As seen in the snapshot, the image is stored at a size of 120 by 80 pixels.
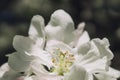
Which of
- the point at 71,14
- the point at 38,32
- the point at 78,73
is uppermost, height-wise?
the point at 71,14

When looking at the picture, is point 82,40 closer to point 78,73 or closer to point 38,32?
point 38,32

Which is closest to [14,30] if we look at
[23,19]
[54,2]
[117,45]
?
[23,19]

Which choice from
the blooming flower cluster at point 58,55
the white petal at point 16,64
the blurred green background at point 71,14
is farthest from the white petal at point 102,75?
the blurred green background at point 71,14

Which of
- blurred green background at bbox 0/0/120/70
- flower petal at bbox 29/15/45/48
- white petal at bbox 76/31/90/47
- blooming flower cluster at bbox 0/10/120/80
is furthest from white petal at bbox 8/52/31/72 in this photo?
blurred green background at bbox 0/0/120/70

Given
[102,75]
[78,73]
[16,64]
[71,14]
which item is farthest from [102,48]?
[71,14]

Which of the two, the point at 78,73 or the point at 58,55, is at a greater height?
the point at 58,55

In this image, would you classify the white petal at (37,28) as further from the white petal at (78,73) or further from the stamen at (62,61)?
the white petal at (78,73)

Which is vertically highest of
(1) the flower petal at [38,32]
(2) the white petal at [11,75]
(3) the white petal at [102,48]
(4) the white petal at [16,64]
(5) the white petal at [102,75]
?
(1) the flower petal at [38,32]
